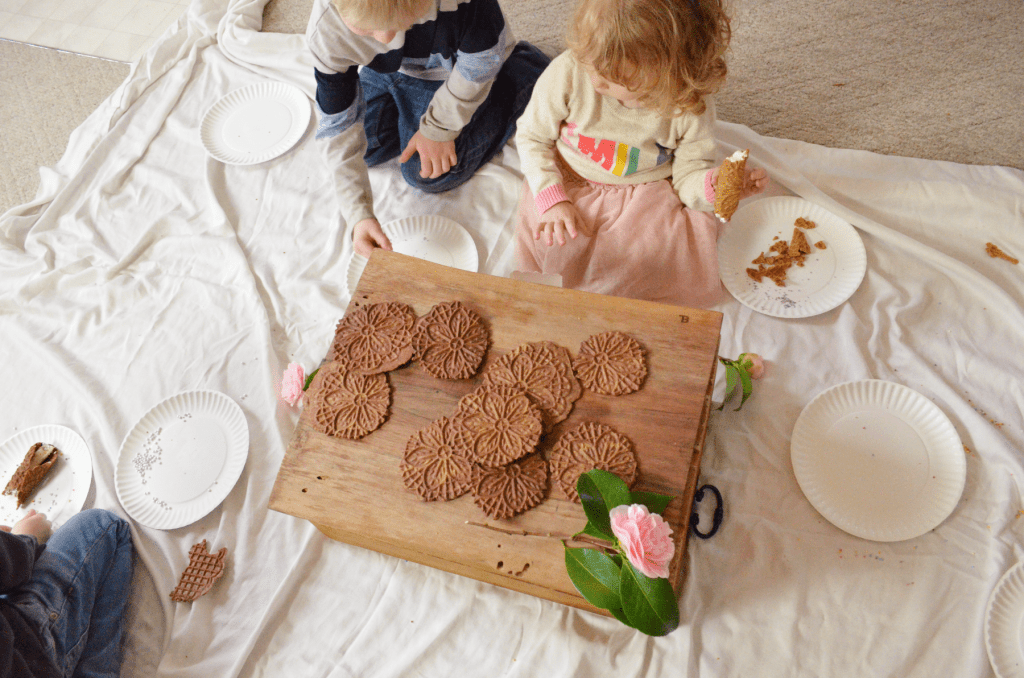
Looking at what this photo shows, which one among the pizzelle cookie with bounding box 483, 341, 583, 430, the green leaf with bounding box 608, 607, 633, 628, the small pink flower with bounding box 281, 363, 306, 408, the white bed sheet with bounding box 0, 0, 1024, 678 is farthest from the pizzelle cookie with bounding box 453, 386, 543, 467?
the small pink flower with bounding box 281, 363, 306, 408

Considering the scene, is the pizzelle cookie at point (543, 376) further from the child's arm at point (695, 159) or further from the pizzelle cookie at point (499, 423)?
the child's arm at point (695, 159)

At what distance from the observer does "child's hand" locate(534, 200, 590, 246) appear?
116 cm

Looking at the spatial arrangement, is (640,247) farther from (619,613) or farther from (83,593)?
(83,593)

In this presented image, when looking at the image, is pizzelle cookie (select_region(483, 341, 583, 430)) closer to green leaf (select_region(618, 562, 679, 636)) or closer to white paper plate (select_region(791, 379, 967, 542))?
green leaf (select_region(618, 562, 679, 636))

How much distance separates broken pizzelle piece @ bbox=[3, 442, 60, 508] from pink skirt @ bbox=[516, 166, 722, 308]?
3.42ft

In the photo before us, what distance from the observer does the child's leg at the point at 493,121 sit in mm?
1419

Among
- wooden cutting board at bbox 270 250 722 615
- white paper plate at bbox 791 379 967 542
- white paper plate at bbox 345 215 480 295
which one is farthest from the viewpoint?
white paper plate at bbox 345 215 480 295

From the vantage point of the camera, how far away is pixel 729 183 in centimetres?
103

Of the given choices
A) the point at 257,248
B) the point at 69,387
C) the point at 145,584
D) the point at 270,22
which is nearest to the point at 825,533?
the point at 145,584

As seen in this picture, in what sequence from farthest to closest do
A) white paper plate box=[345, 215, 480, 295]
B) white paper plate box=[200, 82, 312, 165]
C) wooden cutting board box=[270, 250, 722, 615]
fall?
white paper plate box=[200, 82, 312, 165] < white paper plate box=[345, 215, 480, 295] < wooden cutting board box=[270, 250, 722, 615]

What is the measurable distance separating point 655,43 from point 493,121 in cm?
60

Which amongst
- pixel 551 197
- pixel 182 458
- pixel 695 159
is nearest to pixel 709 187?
pixel 695 159

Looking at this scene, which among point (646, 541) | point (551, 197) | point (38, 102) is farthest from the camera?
point (38, 102)

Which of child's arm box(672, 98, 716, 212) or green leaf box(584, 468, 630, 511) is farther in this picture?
child's arm box(672, 98, 716, 212)
